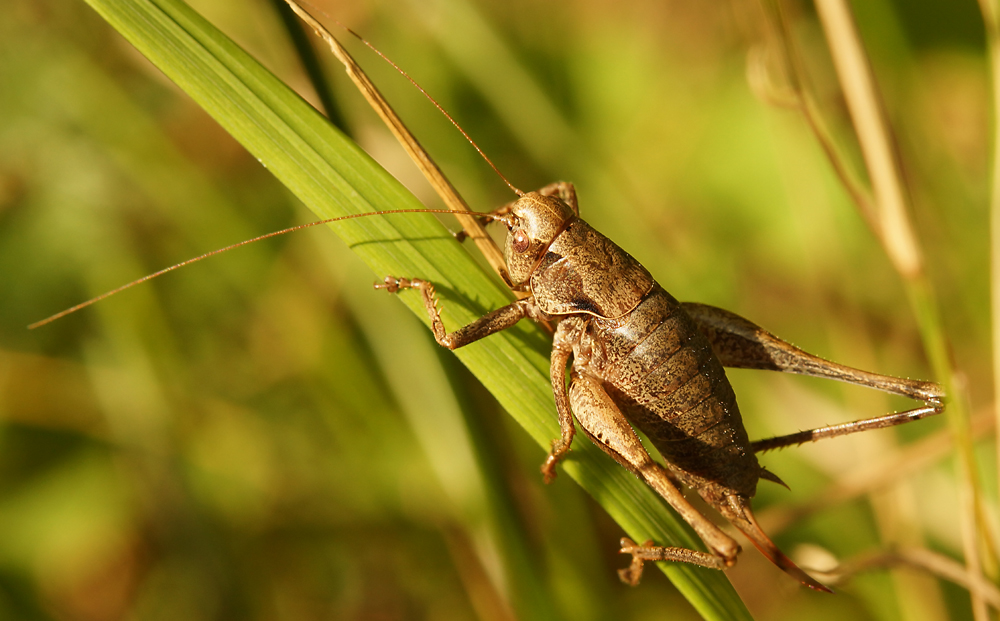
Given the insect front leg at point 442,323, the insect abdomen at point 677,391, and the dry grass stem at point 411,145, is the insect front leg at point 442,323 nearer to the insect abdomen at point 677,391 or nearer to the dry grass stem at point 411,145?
the dry grass stem at point 411,145

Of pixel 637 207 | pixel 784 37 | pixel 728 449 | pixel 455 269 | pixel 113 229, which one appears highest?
pixel 113 229

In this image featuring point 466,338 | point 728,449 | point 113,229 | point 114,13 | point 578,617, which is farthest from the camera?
point 113,229

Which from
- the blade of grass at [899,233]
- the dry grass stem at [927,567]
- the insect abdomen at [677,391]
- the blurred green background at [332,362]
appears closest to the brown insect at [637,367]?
the insect abdomen at [677,391]

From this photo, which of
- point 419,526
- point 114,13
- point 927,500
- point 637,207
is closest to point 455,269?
point 114,13

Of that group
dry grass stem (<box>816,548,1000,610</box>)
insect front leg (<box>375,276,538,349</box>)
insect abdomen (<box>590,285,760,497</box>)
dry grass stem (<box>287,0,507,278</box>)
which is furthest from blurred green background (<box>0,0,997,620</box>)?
insect abdomen (<box>590,285,760,497</box>)

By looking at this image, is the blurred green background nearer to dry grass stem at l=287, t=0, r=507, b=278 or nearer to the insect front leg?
dry grass stem at l=287, t=0, r=507, b=278

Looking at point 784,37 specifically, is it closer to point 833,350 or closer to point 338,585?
point 833,350

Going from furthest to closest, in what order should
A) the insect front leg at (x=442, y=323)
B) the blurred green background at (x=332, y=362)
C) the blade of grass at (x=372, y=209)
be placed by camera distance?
the blurred green background at (x=332, y=362) → the insect front leg at (x=442, y=323) → the blade of grass at (x=372, y=209)
